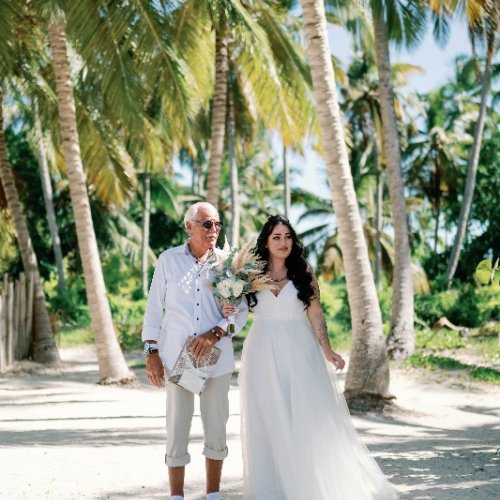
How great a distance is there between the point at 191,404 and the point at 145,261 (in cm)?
2594

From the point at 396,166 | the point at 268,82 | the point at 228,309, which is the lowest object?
the point at 228,309

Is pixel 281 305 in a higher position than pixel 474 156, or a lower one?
lower

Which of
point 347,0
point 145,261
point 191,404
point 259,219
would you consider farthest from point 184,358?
point 259,219

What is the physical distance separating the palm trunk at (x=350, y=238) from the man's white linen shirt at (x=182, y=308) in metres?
4.73

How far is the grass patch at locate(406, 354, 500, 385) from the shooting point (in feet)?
43.5

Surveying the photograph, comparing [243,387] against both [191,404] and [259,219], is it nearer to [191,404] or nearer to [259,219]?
[191,404]

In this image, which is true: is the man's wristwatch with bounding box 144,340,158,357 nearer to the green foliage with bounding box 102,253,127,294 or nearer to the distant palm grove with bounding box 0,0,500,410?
the distant palm grove with bounding box 0,0,500,410

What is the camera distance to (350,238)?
9.47 m

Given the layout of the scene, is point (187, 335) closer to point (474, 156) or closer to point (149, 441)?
point (149, 441)

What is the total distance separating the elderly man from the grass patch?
31.2 feet

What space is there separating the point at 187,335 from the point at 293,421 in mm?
925

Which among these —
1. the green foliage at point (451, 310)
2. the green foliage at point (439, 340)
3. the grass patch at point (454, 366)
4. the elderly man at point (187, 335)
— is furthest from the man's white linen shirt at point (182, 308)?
the green foliage at point (451, 310)

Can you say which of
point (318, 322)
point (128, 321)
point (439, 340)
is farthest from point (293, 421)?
point (128, 321)

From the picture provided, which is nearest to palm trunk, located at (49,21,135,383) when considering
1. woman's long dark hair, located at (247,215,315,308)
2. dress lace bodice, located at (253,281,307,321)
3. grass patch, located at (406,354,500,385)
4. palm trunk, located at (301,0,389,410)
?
palm trunk, located at (301,0,389,410)
